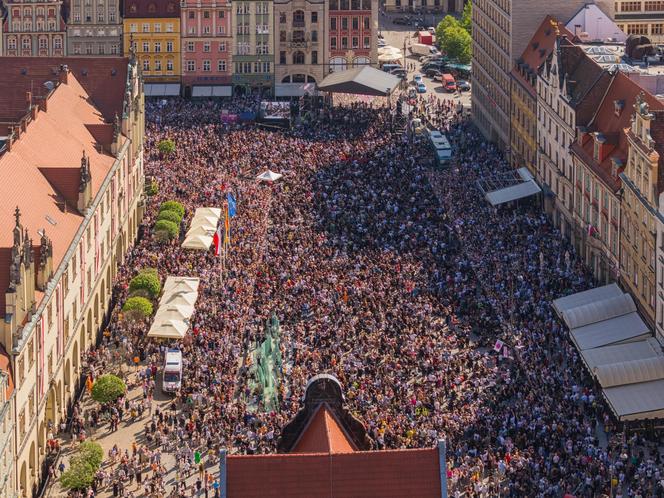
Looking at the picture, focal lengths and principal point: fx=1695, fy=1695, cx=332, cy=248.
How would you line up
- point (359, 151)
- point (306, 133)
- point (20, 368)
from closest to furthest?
1. point (20, 368)
2. point (359, 151)
3. point (306, 133)

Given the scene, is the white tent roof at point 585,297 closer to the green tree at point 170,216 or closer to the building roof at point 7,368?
the green tree at point 170,216

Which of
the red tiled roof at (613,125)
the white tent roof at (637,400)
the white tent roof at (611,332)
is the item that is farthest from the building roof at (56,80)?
the white tent roof at (637,400)

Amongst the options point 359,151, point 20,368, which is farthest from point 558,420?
point 359,151

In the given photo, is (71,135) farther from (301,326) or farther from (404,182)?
(404,182)

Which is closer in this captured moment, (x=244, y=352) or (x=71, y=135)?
(x=244, y=352)

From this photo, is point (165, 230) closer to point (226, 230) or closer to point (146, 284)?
point (226, 230)

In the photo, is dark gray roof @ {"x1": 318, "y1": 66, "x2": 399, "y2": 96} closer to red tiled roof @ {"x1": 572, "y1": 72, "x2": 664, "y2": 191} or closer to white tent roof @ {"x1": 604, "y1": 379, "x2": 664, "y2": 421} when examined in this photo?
red tiled roof @ {"x1": 572, "y1": 72, "x2": 664, "y2": 191}

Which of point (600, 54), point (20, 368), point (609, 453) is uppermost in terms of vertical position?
point (600, 54)
